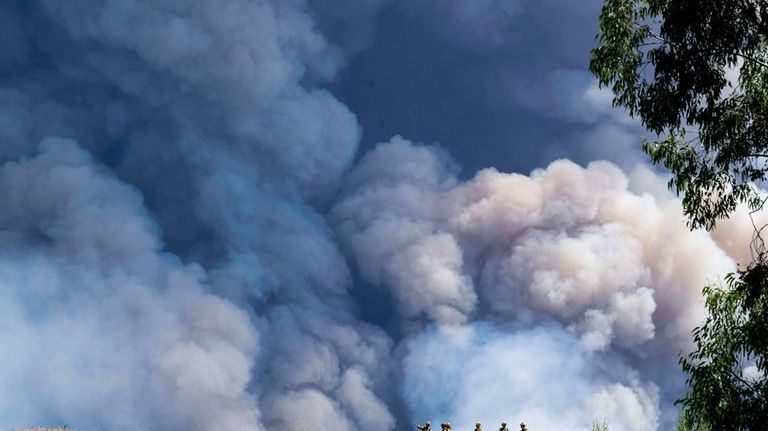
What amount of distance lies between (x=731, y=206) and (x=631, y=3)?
22.7ft

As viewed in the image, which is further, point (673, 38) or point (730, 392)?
point (673, 38)

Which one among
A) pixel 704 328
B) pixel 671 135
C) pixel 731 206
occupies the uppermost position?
pixel 671 135

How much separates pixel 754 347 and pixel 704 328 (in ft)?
4.36

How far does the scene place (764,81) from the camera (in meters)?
18.8

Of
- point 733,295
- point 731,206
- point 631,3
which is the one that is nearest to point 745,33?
point 631,3

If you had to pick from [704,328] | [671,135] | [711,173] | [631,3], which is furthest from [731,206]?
[631,3]

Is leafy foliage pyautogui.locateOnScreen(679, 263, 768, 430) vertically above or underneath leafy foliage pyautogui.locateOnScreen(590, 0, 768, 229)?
underneath

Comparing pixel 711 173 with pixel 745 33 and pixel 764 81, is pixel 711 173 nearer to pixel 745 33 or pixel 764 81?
pixel 764 81

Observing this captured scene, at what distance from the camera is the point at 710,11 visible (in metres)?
18.8

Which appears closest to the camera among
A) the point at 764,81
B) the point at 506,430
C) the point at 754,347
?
the point at 754,347

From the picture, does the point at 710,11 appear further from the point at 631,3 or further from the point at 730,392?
the point at 730,392

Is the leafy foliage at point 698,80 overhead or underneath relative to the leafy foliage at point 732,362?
overhead

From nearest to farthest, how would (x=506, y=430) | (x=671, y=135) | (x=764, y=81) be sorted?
(x=764, y=81)
(x=671, y=135)
(x=506, y=430)

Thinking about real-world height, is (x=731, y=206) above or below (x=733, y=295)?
above
